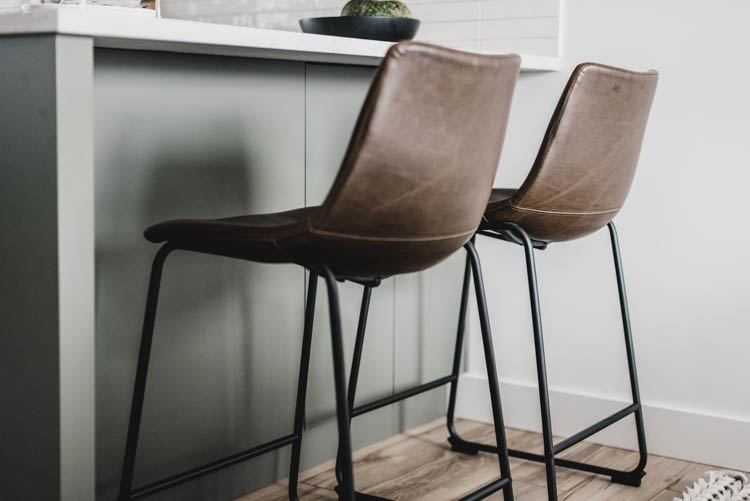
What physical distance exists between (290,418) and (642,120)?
1051 millimetres

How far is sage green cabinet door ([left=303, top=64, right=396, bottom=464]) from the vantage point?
2.18 meters

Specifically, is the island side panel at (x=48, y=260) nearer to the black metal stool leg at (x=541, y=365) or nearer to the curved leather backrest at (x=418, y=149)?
the curved leather backrest at (x=418, y=149)

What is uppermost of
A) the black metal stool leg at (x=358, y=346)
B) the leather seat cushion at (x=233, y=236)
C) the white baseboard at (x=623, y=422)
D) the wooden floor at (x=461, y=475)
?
the leather seat cushion at (x=233, y=236)

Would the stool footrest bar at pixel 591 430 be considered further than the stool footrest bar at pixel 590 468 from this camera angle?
No

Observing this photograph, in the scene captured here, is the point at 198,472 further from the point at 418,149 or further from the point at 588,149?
the point at 588,149

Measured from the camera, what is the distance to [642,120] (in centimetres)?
205

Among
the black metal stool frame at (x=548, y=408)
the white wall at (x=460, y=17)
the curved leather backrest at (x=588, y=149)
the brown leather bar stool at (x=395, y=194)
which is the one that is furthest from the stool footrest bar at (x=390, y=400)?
the white wall at (x=460, y=17)

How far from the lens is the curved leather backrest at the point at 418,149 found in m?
1.33

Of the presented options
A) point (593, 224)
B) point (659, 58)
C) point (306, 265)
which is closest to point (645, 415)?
point (593, 224)

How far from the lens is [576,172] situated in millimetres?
1906

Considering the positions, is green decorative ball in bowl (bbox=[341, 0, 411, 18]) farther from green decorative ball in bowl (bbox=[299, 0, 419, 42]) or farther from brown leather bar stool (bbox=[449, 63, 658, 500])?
brown leather bar stool (bbox=[449, 63, 658, 500])

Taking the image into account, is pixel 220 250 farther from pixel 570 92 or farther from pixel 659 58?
pixel 659 58

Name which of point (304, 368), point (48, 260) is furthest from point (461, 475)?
point (48, 260)

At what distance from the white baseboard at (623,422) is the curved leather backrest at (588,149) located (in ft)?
2.23
